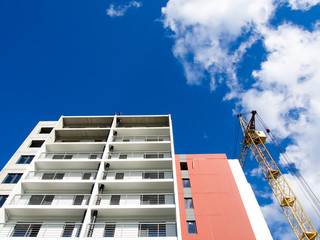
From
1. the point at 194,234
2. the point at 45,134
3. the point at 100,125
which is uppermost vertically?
the point at 100,125

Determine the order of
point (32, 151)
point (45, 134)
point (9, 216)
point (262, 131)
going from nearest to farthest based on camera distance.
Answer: point (9, 216) → point (32, 151) → point (45, 134) → point (262, 131)

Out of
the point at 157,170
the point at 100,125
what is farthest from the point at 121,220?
the point at 100,125

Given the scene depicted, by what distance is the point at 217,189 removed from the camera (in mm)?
23156

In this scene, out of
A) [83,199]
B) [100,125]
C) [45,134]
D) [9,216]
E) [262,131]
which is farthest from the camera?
[262,131]

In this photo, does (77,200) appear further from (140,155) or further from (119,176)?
(140,155)

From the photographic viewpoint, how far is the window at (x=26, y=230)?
17.3 meters

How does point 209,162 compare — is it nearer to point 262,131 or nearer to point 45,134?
point 45,134

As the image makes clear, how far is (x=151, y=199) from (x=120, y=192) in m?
3.61

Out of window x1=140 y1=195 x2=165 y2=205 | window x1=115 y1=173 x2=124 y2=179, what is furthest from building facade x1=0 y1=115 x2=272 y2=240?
window x1=115 y1=173 x2=124 y2=179

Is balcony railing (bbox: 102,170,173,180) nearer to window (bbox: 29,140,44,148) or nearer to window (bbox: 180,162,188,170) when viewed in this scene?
window (bbox: 180,162,188,170)

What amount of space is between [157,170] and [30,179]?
1421 centimetres

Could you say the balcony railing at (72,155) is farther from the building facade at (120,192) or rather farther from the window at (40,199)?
the window at (40,199)

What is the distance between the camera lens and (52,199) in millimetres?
20531

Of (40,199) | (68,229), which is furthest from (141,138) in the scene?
(68,229)
